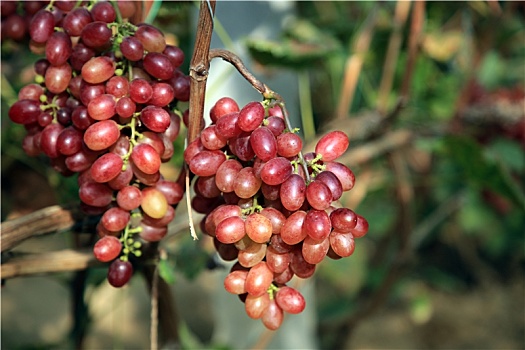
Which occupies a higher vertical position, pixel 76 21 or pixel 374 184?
pixel 76 21

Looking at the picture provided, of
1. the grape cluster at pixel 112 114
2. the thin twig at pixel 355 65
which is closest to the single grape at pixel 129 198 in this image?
the grape cluster at pixel 112 114

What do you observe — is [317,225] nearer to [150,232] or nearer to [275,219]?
[275,219]

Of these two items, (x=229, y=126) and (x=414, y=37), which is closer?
(x=229, y=126)

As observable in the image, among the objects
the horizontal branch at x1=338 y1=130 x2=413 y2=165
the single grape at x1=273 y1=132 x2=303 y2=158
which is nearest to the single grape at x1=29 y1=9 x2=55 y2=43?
the single grape at x1=273 y1=132 x2=303 y2=158

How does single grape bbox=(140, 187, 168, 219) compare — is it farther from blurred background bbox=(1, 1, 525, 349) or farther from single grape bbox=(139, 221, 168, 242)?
blurred background bbox=(1, 1, 525, 349)

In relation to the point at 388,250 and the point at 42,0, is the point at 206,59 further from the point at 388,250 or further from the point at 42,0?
the point at 388,250

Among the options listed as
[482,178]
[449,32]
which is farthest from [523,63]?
[482,178]

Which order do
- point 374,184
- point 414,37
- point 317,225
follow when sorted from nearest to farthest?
point 317,225 → point 414,37 → point 374,184

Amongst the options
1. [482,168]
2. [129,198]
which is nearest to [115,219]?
[129,198]
